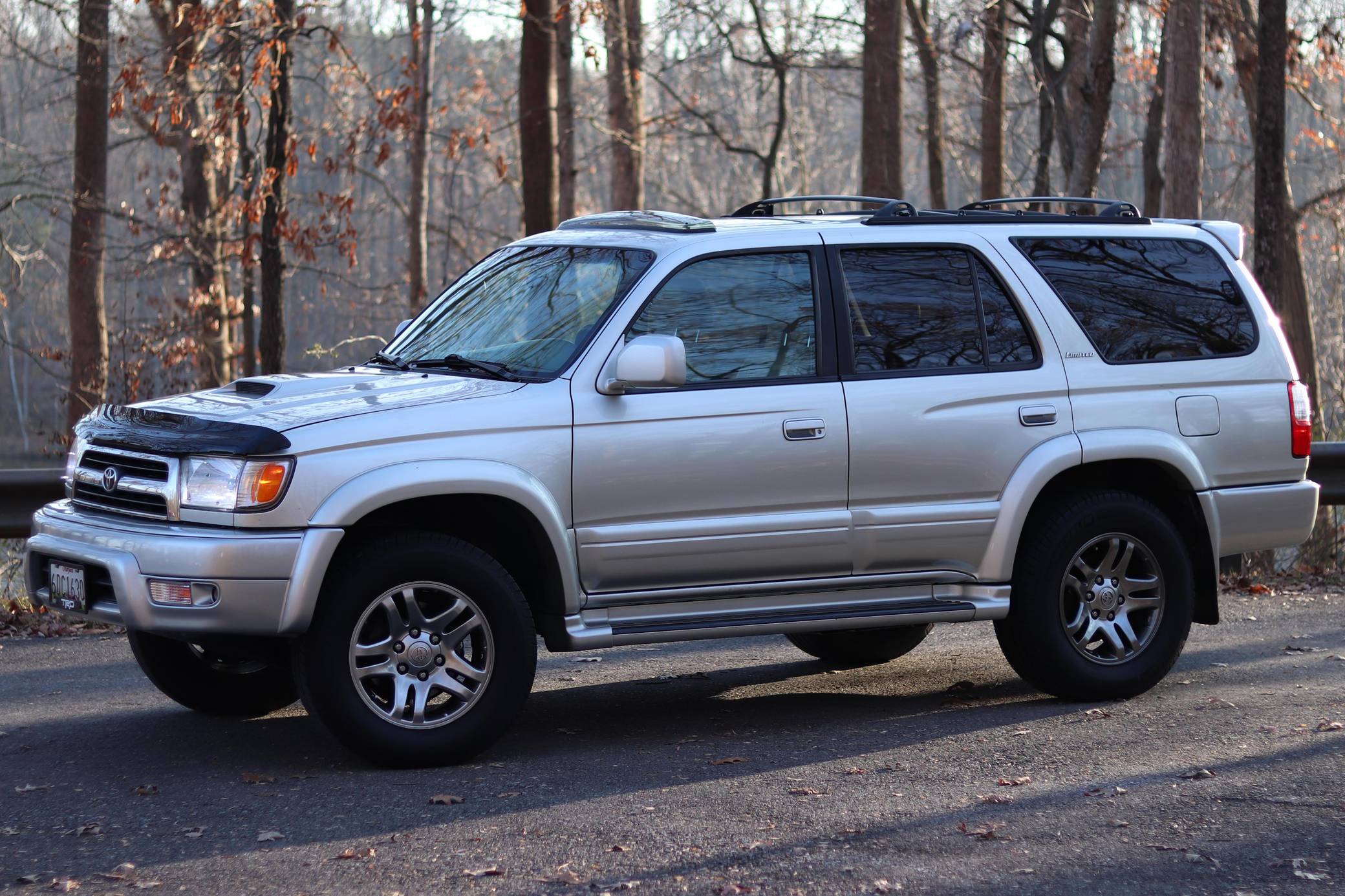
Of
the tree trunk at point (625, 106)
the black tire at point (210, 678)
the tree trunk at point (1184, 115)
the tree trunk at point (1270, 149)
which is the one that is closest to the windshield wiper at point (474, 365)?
the black tire at point (210, 678)

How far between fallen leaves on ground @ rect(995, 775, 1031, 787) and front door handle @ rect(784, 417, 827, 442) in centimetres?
149

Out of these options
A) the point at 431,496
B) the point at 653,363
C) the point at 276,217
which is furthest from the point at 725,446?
the point at 276,217

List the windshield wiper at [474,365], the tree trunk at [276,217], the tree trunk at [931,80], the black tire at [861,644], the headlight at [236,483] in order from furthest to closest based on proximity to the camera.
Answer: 1. the tree trunk at [931,80]
2. the tree trunk at [276,217]
3. the black tire at [861,644]
4. the windshield wiper at [474,365]
5. the headlight at [236,483]

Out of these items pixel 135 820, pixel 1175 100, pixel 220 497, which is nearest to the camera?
pixel 135 820

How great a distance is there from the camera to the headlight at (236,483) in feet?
17.9

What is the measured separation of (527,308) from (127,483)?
1.72 metres

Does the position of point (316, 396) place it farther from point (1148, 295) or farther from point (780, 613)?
point (1148, 295)

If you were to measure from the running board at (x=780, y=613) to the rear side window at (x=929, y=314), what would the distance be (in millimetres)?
935

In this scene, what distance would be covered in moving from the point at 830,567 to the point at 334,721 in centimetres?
204

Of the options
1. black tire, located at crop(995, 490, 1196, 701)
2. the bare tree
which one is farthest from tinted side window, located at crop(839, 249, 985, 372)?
the bare tree

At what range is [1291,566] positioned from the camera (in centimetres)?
1170

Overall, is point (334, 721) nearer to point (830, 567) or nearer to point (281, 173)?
point (830, 567)

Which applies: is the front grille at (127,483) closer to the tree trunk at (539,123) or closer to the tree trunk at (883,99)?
the tree trunk at (539,123)

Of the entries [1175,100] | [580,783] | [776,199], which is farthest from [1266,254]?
[580,783]
